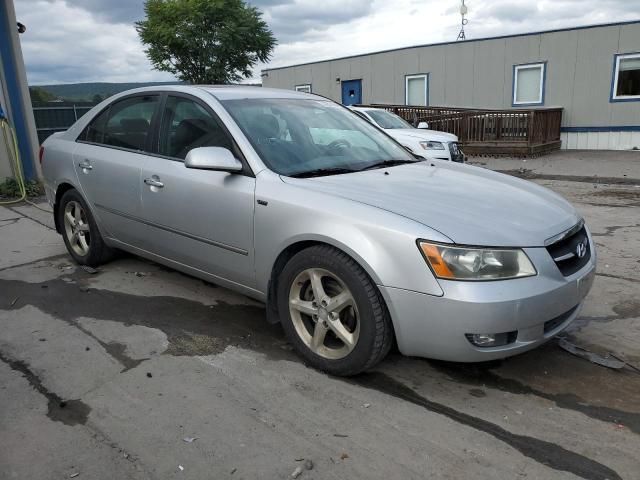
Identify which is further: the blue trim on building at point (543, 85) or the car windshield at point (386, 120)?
the blue trim on building at point (543, 85)

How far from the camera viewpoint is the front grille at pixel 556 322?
284cm

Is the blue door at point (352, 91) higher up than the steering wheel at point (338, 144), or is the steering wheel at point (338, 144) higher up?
the blue door at point (352, 91)

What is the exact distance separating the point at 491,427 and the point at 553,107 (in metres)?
16.4

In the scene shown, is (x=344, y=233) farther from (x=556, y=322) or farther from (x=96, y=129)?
(x=96, y=129)

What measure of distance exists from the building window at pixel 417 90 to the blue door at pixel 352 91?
235cm

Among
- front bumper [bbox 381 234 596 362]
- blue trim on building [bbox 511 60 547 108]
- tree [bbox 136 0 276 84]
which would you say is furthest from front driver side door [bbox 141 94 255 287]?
tree [bbox 136 0 276 84]

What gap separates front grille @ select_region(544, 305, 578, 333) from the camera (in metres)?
2.84

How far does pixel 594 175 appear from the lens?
11.7 m

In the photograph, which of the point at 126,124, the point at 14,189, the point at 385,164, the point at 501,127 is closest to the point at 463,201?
the point at 385,164

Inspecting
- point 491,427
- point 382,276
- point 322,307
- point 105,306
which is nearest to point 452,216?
point 382,276

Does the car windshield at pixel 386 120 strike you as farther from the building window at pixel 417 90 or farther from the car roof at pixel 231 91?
the building window at pixel 417 90

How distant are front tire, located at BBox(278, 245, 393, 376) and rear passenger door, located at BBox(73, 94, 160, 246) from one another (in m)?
1.67

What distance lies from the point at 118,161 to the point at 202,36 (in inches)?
1206

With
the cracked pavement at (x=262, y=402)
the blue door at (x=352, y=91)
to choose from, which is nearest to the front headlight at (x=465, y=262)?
the cracked pavement at (x=262, y=402)
